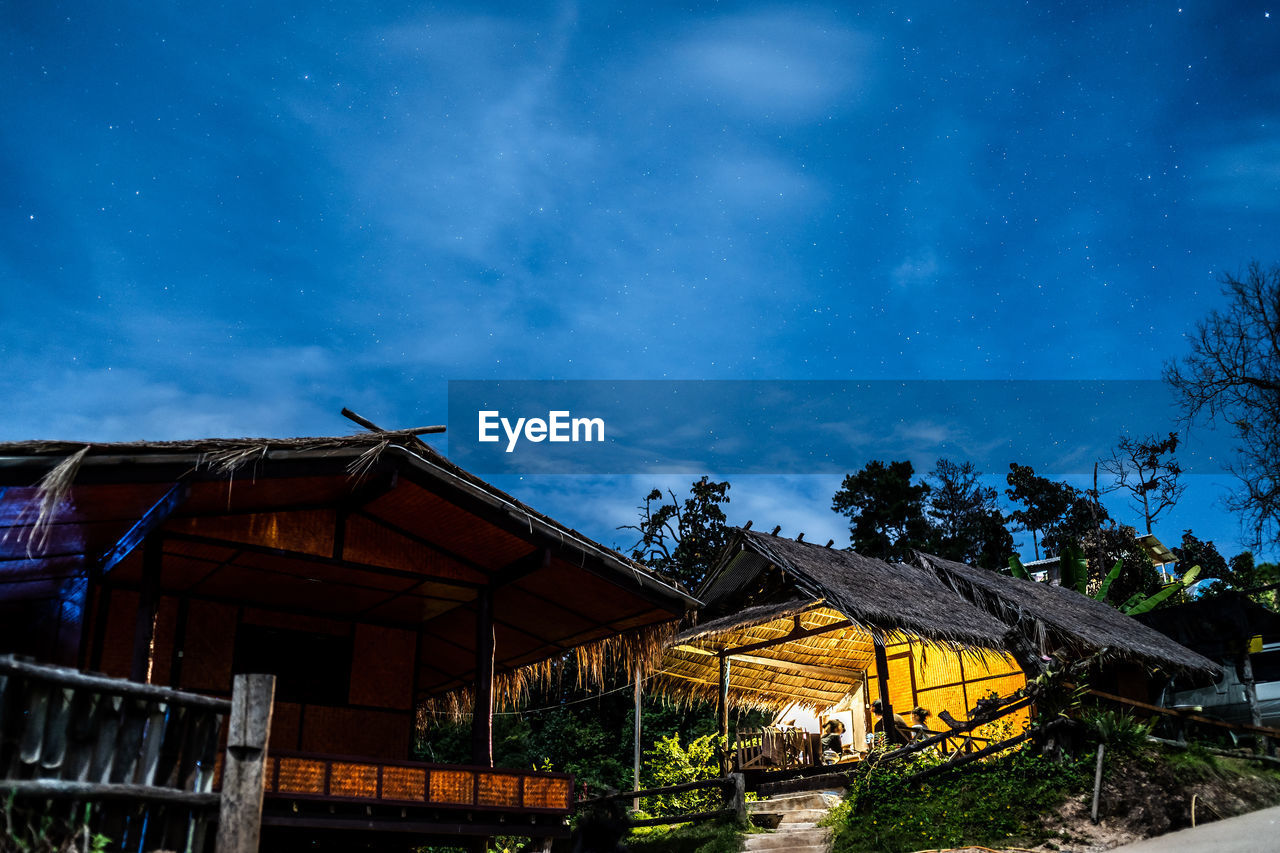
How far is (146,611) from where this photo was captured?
866cm

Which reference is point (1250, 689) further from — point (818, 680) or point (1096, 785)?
point (1096, 785)

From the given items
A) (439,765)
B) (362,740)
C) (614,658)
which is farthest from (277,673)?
(614,658)

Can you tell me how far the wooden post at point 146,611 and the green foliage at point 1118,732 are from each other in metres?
10.3

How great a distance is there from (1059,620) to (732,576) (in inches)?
240

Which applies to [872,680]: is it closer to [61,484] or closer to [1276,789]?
[1276,789]

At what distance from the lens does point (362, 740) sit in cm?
1160

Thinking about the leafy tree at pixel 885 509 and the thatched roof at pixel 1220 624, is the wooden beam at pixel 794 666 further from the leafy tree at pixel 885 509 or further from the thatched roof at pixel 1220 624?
the leafy tree at pixel 885 509

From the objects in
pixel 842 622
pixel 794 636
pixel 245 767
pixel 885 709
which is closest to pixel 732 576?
pixel 794 636

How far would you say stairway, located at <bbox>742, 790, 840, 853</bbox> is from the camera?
11922mm

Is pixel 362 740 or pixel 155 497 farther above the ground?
pixel 155 497

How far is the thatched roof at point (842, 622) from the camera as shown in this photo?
15.6 metres

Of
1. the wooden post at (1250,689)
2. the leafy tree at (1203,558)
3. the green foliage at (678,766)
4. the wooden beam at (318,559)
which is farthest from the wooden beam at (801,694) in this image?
the leafy tree at (1203,558)

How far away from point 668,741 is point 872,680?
4.97 meters

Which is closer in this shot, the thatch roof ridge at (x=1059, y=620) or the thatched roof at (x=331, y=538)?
the thatched roof at (x=331, y=538)
